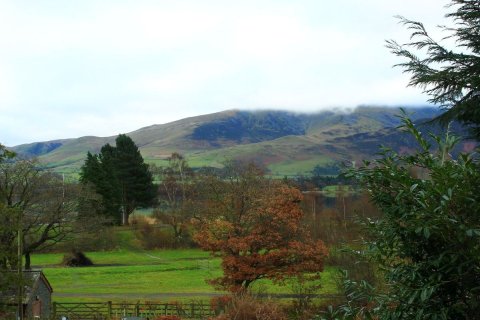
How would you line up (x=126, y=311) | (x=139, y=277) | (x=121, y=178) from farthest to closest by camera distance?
(x=121, y=178) → (x=139, y=277) → (x=126, y=311)

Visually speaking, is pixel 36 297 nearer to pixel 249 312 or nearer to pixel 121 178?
pixel 249 312

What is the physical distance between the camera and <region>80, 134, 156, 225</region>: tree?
8094 centimetres

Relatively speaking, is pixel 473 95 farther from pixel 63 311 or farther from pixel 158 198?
pixel 158 198

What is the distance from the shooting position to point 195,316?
33656 mm

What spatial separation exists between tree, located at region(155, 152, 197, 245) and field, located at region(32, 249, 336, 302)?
15.4 feet

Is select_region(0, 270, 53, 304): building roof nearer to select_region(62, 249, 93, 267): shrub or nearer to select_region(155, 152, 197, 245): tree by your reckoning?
select_region(62, 249, 93, 267): shrub

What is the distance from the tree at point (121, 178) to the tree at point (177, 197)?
3.51m

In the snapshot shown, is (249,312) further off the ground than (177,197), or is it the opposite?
(177,197)

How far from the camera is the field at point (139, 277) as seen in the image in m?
42.9

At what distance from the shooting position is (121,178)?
88.2 metres

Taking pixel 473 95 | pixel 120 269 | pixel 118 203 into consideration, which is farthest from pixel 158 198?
pixel 473 95

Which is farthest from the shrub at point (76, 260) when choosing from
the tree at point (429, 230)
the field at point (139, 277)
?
the tree at point (429, 230)

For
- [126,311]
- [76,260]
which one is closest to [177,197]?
[76,260]

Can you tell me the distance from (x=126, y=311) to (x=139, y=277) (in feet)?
63.0
